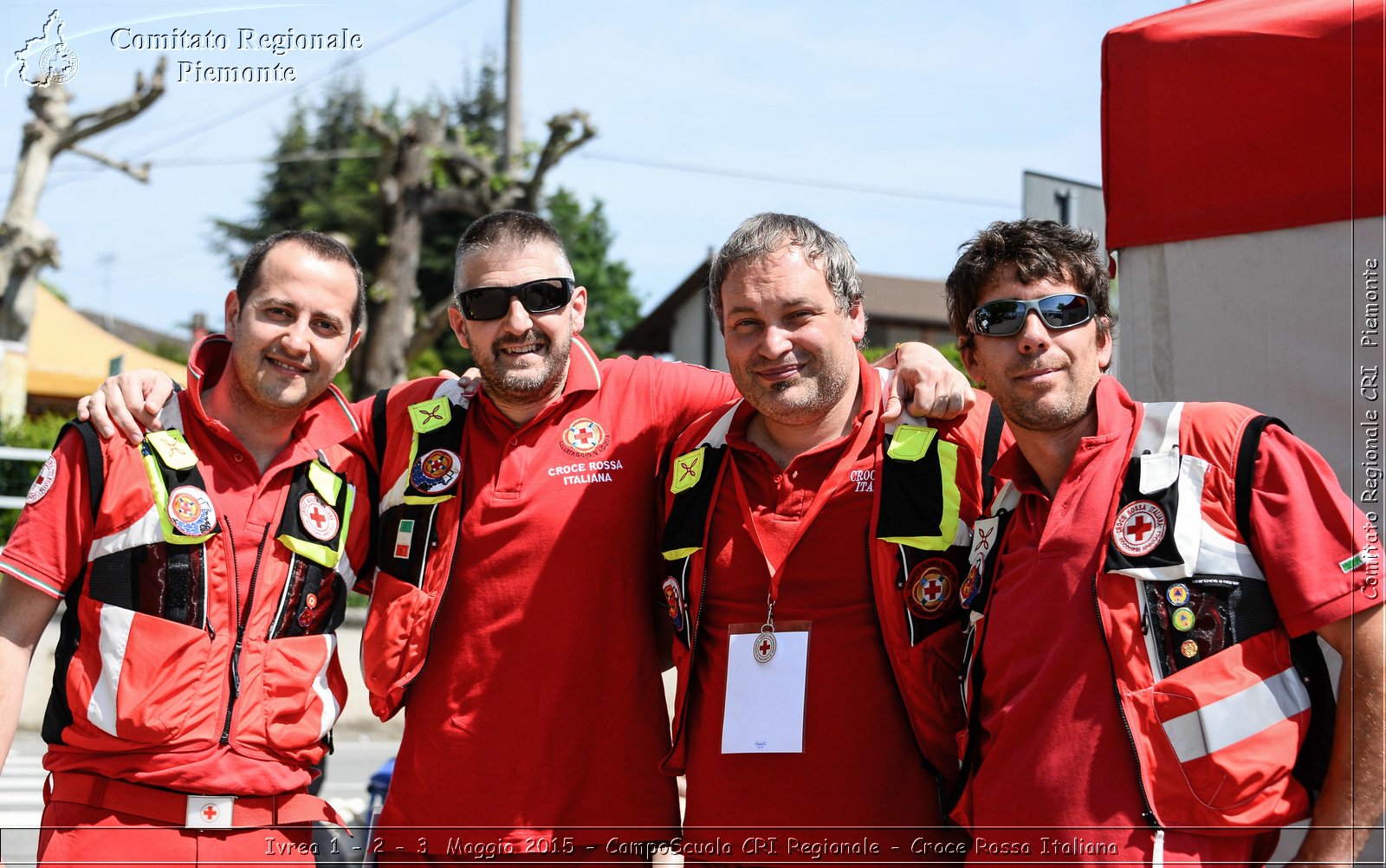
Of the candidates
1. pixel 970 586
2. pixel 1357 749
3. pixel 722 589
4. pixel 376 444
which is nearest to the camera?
pixel 1357 749

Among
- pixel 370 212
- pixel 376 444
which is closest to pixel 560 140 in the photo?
pixel 376 444

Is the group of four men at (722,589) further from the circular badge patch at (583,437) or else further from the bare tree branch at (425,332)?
the bare tree branch at (425,332)

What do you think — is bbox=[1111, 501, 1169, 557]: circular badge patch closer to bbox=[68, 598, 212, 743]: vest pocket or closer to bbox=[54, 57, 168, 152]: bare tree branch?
bbox=[68, 598, 212, 743]: vest pocket

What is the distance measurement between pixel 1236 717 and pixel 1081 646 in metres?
0.36

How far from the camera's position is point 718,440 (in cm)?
350

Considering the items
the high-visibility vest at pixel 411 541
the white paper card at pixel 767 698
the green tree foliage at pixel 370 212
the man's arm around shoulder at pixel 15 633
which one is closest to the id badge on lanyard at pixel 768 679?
the white paper card at pixel 767 698

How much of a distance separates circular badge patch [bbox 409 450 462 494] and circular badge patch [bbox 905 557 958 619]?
1.47 m

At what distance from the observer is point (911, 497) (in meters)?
3.21

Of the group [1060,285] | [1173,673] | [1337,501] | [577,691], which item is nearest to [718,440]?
[577,691]

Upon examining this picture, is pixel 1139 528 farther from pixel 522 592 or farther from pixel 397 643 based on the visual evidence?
pixel 397 643

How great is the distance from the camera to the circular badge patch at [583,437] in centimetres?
371

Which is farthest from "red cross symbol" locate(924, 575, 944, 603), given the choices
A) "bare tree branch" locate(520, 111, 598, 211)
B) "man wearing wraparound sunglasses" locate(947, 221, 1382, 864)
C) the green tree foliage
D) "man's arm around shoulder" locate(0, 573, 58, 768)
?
the green tree foliage

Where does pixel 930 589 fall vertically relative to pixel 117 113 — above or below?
below

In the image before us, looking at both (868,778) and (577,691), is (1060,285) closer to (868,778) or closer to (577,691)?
(868,778)
